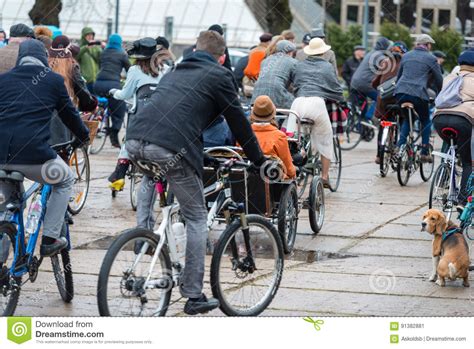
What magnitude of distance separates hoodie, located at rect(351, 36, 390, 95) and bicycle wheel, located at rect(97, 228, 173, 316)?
11703mm

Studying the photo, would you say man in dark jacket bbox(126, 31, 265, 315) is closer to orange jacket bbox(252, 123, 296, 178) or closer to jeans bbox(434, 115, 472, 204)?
orange jacket bbox(252, 123, 296, 178)

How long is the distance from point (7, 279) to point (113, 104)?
1117cm

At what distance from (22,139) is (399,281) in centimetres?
326

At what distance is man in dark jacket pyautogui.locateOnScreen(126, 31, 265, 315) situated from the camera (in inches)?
262

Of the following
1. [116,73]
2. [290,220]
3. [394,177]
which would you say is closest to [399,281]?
[290,220]

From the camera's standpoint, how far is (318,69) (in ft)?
42.6

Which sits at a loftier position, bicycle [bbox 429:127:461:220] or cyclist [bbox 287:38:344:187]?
cyclist [bbox 287:38:344:187]

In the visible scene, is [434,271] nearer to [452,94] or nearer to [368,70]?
[452,94]

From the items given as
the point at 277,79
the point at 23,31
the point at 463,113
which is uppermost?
the point at 23,31

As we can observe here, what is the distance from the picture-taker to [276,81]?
42.0 feet

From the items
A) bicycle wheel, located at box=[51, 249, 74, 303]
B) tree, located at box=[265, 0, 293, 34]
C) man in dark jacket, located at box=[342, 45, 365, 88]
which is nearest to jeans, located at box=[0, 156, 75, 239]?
bicycle wheel, located at box=[51, 249, 74, 303]

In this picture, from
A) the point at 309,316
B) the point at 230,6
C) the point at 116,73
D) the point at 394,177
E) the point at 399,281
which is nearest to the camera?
the point at 309,316

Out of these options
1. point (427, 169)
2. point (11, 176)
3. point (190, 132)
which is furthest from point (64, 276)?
point (427, 169)
